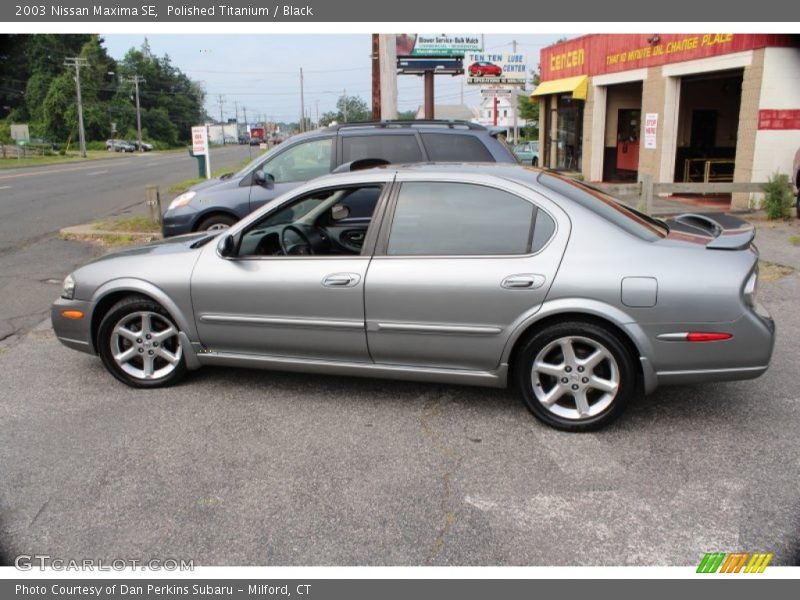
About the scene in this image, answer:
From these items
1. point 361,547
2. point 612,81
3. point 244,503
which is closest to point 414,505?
point 361,547

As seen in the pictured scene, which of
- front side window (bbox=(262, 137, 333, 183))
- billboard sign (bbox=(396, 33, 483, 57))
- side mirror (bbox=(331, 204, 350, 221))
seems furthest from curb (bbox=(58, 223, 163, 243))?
billboard sign (bbox=(396, 33, 483, 57))

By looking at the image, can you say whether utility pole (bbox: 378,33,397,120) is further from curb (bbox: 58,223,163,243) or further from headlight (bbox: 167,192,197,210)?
headlight (bbox: 167,192,197,210)

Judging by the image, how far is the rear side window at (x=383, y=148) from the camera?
7.89 meters

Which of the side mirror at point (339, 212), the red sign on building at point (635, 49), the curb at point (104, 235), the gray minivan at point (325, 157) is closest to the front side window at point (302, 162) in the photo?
the gray minivan at point (325, 157)

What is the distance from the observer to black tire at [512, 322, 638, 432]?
157 inches

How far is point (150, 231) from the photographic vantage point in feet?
36.8

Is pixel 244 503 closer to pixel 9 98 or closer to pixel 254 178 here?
pixel 254 178

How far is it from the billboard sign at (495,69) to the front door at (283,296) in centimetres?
2949

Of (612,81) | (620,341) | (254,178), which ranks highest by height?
(612,81)

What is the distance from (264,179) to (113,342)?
3701 millimetres

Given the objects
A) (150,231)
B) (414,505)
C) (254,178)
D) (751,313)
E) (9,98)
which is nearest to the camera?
(414,505)

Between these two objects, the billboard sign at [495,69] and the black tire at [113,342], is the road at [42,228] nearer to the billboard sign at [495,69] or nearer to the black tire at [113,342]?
the black tire at [113,342]

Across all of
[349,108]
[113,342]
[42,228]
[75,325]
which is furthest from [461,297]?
[349,108]

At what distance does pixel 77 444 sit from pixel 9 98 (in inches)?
3999
